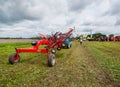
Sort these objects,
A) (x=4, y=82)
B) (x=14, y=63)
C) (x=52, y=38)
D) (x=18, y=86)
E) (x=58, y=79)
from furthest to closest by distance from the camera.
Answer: (x=52, y=38) < (x=14, y=63) < (x=58, y=79) < (x=4, y=82) < (x=18, y=86)

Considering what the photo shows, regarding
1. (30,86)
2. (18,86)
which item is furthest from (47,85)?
(18,86)

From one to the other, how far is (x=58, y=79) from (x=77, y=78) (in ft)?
2.13

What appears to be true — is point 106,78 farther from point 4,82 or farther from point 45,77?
point 4,82

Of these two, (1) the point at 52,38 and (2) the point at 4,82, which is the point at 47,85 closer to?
(2) the point at 4,82

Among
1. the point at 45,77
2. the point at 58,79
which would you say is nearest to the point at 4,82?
the point at 45,77

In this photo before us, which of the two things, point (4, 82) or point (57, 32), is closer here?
point (4, 82)

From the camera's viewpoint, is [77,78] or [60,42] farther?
[60,42]

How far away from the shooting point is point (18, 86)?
4.62 metres

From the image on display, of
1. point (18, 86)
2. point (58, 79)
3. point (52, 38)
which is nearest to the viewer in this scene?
point (18, 86)

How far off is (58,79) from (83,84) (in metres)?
0.90

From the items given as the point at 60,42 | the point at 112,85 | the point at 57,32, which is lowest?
the point at 112,85

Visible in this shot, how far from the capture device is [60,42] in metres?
11.1

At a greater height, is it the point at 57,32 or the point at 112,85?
the point at 57,32

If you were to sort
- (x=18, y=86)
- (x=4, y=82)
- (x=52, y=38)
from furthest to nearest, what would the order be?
(x=52, y=38) → (x=4, y=82) → (x=18, y=86)
